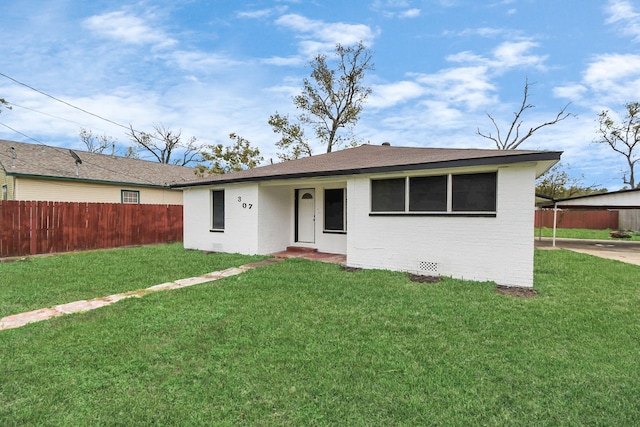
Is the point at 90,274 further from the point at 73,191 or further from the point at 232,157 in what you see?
the point at 232,157

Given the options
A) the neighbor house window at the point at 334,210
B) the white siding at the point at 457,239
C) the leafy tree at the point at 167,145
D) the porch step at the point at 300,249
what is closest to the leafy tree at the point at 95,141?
the leafy tree at the point at 167,145

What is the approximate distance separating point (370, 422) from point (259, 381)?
3.32 feet

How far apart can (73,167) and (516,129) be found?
29033mm

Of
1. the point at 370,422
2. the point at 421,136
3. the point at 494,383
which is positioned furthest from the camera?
the point at 421,136

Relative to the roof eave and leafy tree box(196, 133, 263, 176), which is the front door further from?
leafy tree box(196, 133, 263, 176)

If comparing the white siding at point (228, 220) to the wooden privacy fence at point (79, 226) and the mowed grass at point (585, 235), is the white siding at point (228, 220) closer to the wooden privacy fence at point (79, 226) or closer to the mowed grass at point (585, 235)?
the wooden privacy fence at point (79, 226)

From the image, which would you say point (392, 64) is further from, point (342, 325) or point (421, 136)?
point (342, 325)

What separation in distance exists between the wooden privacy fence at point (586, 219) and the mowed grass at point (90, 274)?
2594 centimetres

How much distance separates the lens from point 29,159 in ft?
44.4

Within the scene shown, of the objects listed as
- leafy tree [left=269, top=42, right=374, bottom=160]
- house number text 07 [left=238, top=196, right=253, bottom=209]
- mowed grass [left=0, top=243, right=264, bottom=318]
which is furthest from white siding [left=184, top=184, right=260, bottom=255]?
leafy tree [left=269, top=42, right=374, bottom=160]

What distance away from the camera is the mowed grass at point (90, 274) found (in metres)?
5.17

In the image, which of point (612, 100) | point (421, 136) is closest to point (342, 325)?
point (421, 136)

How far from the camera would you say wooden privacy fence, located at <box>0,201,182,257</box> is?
380 inches

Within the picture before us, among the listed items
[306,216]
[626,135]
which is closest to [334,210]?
[306,216]
